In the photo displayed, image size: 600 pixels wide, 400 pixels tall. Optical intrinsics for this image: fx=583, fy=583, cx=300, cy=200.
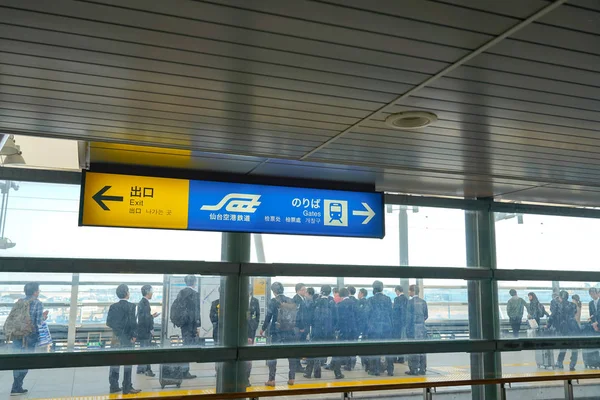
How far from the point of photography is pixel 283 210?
22.5 ft

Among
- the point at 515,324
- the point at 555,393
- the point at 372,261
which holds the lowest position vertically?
the point at 555,393

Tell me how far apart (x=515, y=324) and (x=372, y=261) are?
2.53 m

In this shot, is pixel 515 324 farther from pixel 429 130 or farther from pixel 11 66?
pixel 11 66

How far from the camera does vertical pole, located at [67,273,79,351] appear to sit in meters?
6.63

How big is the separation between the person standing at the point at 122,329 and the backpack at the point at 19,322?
0.86 m

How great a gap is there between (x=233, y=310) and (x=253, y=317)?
30cm

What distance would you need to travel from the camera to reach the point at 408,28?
2932mm

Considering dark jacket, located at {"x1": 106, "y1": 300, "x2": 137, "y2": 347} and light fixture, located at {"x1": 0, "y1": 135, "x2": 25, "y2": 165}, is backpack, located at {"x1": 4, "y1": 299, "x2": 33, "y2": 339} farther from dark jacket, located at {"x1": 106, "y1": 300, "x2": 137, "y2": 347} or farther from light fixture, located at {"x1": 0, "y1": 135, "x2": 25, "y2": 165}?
light fixture, located at {"x1": 0, "y1": 135, "x2": 25, "y2": 165}

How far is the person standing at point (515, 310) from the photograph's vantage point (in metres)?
8.82

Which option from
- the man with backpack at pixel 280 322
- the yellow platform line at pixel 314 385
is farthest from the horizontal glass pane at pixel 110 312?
the man with backpack at pixel 280 322

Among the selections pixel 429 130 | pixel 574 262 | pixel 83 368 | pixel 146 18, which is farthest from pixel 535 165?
pixel 83 368

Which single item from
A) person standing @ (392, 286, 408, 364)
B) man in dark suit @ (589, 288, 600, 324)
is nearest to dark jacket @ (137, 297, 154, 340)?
person standing @ (392, 286, 408, 364)

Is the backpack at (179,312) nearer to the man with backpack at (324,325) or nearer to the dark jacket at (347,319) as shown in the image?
the man with backpack at (324,325)

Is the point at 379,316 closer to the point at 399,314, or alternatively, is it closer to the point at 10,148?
the point at 399,314
